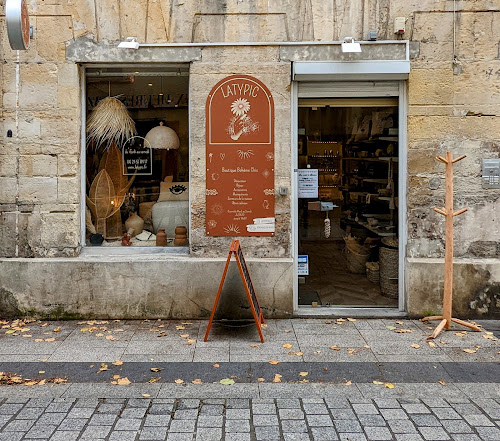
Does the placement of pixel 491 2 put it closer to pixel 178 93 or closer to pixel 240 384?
pixel 178 93

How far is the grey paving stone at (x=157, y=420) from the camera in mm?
3865

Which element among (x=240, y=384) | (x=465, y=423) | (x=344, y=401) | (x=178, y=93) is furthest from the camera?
(x=178, y=93)

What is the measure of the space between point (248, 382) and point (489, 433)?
1.91 meters

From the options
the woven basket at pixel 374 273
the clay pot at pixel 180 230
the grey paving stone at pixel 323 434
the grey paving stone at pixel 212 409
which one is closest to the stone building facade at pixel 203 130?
the clay pot at pixel 180 230

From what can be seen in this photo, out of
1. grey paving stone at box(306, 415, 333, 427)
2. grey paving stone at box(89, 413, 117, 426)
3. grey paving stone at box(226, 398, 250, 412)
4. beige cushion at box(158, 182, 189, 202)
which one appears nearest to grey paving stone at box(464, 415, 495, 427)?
grey paving stone at box(306, 415, 333, 427)

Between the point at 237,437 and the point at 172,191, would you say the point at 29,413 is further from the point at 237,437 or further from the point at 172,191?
the point at 172,191

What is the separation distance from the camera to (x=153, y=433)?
3729 millimetres

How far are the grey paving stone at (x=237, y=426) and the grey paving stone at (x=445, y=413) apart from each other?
56.0 inches

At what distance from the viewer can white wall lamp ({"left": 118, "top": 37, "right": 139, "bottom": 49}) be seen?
6.39 meters

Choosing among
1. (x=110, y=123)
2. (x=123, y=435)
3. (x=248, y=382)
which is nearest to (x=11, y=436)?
(x=123, y=435)

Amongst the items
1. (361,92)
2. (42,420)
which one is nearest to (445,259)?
(361,92)

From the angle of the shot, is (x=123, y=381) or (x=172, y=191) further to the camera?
(x=172, y=191)

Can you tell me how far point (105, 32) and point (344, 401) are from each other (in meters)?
5.04

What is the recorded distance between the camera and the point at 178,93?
690 centimetres
